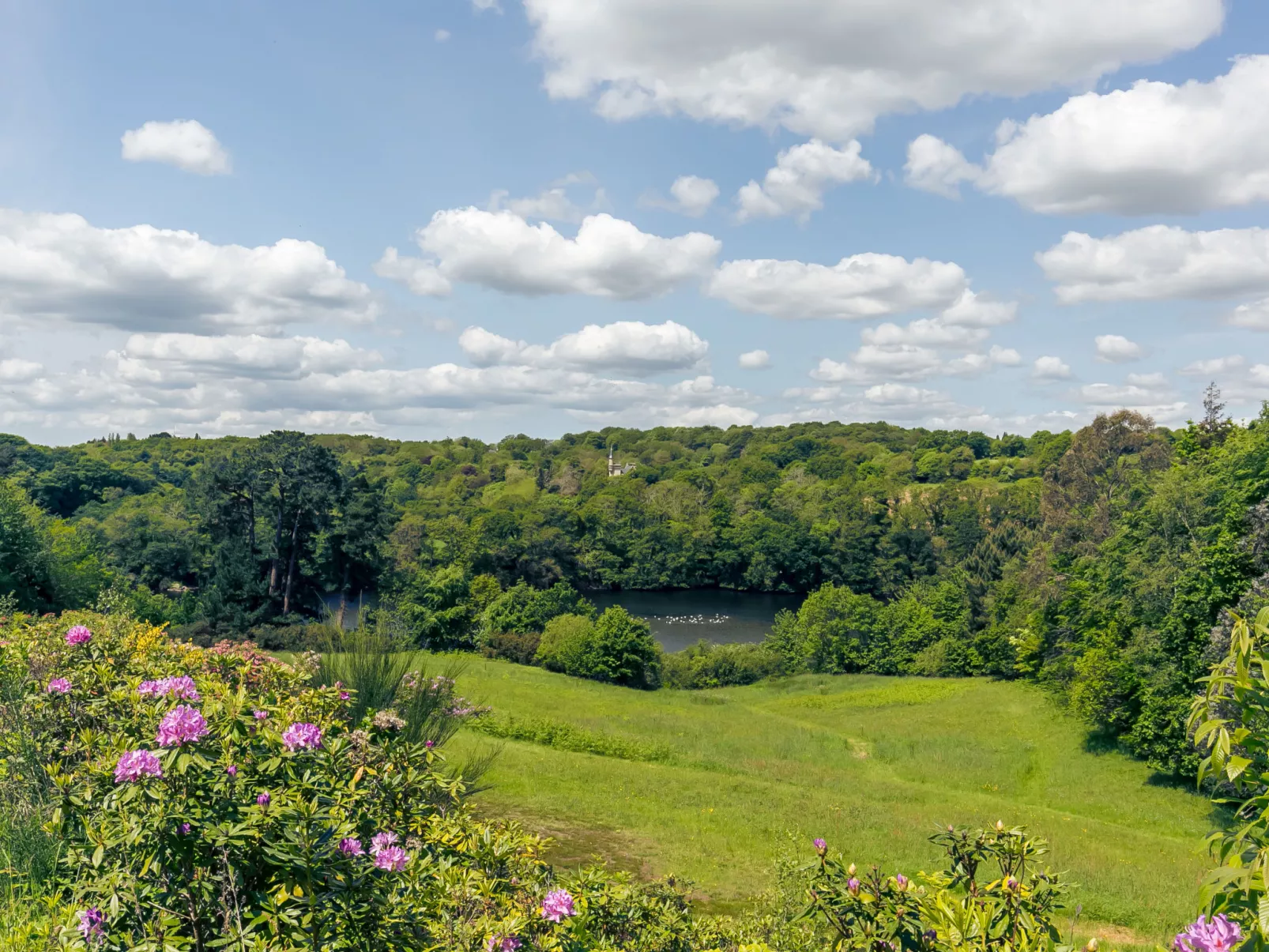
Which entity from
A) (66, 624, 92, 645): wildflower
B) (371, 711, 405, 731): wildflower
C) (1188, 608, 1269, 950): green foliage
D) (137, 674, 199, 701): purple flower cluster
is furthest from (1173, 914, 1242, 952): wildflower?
(66, 624, 92, 645): wildflower

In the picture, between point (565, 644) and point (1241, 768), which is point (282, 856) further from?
point (565, 644)

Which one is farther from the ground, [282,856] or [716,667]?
[282,856]

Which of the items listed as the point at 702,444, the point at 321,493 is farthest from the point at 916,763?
the point at 702,444

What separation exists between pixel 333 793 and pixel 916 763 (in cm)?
2368

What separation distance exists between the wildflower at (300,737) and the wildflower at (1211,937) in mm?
2901

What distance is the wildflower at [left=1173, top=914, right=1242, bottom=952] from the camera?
2025mm

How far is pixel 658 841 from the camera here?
12.4m

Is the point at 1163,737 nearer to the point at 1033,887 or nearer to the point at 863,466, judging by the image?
the point at 1033,887

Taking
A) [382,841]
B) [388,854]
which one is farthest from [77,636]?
[388,854]

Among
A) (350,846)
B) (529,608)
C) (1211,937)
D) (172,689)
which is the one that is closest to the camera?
(1211,937)

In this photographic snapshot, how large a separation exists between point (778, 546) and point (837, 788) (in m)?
63.0

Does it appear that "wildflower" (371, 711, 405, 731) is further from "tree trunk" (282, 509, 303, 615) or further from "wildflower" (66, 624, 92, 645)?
"tree trunk" (282, 509, 303, 615)

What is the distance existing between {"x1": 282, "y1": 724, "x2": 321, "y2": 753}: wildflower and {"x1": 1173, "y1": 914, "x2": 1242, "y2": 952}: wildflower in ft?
9.52

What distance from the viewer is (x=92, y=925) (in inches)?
104
